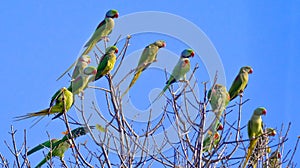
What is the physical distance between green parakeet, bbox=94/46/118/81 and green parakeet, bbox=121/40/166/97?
0.22 m

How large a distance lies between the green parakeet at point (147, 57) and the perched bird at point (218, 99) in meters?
0.66

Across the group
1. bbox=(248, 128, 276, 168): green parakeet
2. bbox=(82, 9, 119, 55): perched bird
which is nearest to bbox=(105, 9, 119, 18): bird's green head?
bbox=(82, 9, 119, 55): perched bird

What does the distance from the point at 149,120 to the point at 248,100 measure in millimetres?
785

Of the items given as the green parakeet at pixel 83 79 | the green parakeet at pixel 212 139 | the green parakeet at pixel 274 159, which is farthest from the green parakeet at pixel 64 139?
the green parakeet at pixel 274 159

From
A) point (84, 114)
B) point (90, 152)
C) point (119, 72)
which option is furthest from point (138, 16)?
point (90, 152)

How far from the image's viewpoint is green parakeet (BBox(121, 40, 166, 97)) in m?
5.02

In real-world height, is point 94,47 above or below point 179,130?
above

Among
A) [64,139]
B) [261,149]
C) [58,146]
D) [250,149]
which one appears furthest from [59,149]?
[261,149]

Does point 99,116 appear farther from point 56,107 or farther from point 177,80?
point 177,80

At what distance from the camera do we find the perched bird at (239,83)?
5.49 m

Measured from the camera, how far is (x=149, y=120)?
4.61 meters

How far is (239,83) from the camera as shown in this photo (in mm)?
5566

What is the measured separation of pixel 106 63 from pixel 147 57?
59cm

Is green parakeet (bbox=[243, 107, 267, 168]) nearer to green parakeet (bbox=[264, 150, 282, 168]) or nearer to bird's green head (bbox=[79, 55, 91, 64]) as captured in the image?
green parakeet (bbox=[264, 150, 282, 168])
